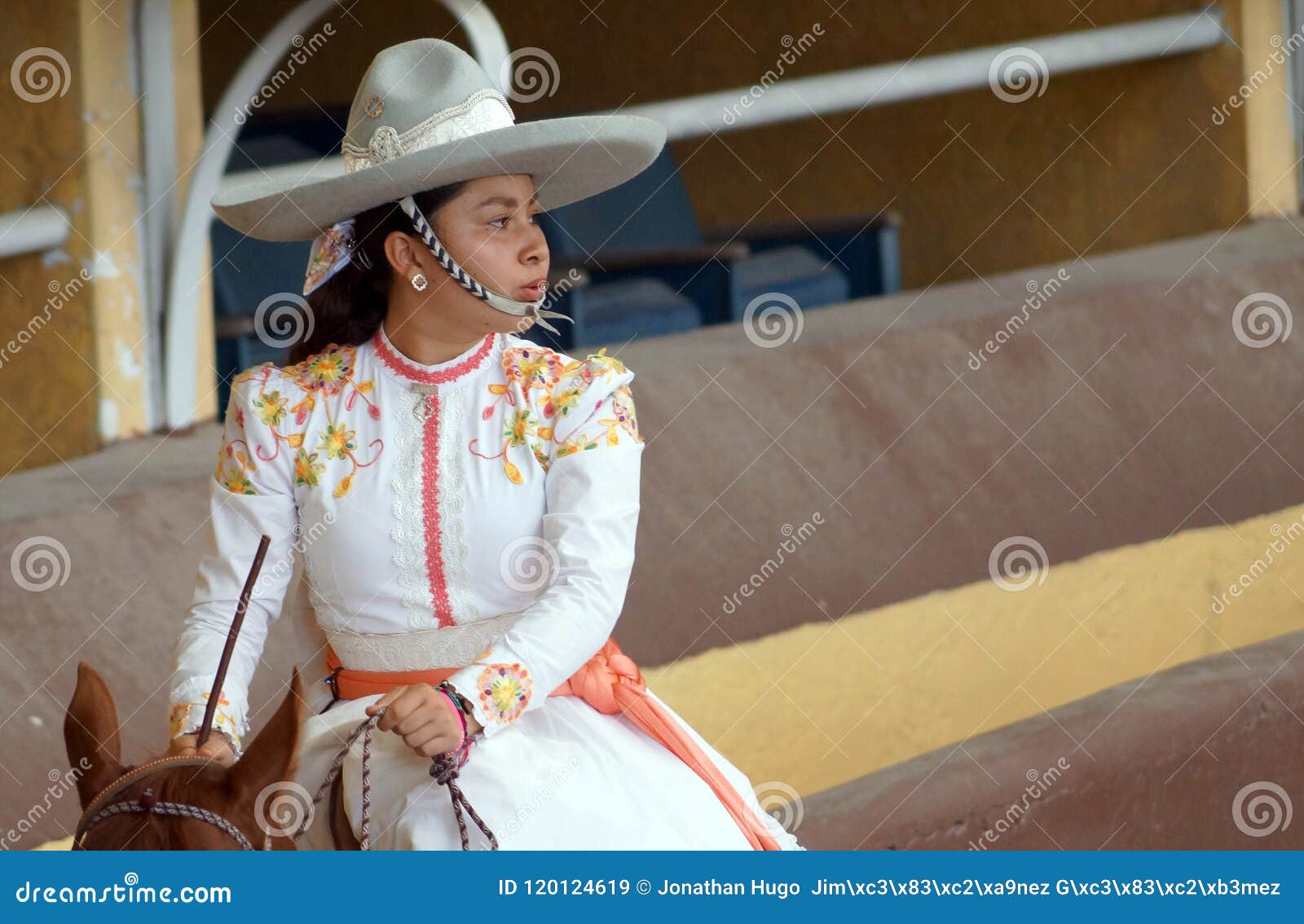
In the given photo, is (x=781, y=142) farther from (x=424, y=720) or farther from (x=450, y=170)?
(x=424, y=720)

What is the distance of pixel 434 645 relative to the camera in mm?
2016

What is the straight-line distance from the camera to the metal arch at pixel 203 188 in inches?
140

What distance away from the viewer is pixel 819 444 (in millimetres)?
3885

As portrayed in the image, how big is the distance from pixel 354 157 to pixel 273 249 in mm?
2743

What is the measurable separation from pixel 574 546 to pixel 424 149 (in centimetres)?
45

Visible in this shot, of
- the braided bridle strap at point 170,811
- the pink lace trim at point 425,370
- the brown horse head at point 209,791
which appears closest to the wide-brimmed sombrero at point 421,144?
the pink lace trim at point 425,370

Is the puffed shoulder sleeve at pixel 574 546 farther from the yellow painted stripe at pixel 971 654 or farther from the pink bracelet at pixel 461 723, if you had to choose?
the yellow painted stripe at pixel 971 654

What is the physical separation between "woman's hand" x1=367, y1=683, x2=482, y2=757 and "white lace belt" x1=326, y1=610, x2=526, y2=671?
0.22 meters

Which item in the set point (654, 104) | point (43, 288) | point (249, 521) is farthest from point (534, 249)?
point (654, 104)

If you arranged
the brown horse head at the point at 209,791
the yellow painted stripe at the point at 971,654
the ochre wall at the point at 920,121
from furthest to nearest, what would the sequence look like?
the ochre wall at the point at 920,121
the yellow painted stripe at the point at 971,654
the brown horse head at the point at 209,791

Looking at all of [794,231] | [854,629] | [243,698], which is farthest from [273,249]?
[243,698]

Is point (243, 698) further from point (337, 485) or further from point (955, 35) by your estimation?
point (955, 35)

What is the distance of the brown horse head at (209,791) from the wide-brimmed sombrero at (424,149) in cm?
57

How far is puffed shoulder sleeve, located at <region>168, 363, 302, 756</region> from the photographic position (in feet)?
6.66
